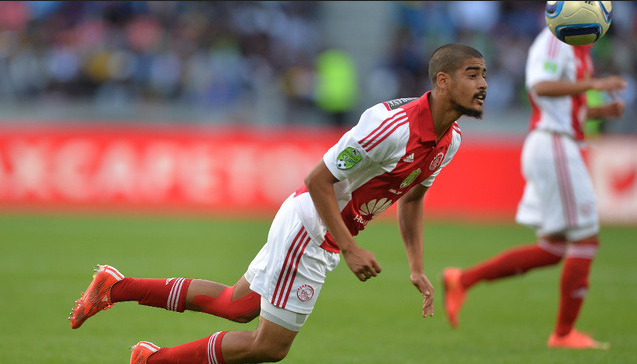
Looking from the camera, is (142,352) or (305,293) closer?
(305,293)

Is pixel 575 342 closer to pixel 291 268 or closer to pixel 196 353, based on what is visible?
pixel 291 268

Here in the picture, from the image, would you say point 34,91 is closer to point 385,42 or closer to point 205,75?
point 205,75

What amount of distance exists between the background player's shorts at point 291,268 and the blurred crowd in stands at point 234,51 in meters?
12.4

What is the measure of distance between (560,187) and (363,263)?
10.2ft

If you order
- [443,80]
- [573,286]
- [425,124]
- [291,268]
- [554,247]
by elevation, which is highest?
[443,80]

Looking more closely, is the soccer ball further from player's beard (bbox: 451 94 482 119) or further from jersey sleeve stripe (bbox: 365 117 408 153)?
jersey sleeve stripe (bbox: 365 117 408 153)

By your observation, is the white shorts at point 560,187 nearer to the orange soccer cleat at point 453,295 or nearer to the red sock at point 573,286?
the red sock at point 573,286

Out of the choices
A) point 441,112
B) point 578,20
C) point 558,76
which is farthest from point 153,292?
point 558,76

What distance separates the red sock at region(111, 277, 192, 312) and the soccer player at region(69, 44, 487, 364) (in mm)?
265

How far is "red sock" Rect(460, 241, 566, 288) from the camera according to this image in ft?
23.0

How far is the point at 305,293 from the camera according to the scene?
459 centimetres

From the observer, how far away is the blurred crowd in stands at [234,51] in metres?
17.8

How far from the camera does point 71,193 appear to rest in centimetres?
1512

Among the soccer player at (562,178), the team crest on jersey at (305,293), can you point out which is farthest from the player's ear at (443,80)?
the soccer player at (562,178)
